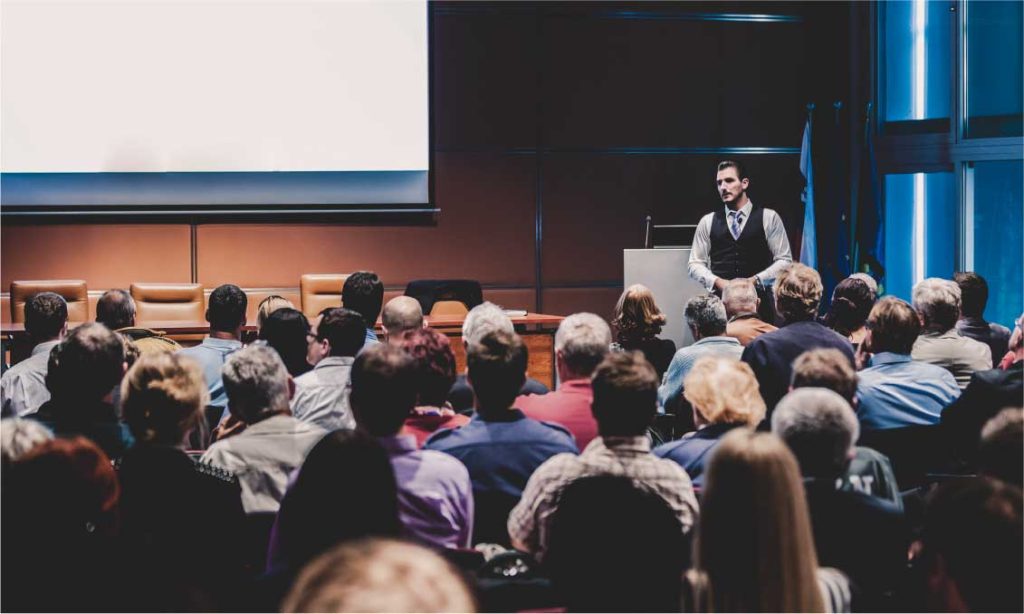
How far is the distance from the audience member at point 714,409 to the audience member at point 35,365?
206 cm

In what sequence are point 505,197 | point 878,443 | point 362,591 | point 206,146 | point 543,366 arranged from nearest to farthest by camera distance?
1. point 362,591
2. point 878,443
3. point 543,366
4. point 206,146
5. point 505,197

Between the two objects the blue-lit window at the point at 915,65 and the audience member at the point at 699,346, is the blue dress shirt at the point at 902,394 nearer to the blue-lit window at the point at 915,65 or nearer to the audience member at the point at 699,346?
the audience member at the point at 699,346

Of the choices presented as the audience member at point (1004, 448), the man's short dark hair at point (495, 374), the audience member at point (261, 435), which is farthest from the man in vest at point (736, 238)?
the audience member at point (1004, 448)

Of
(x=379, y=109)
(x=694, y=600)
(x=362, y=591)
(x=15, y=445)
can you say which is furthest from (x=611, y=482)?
(x=379, y=109)

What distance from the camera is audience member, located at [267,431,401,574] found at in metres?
1.90

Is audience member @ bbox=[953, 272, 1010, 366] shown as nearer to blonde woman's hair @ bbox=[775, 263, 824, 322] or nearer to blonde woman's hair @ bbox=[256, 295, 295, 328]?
blonde woman's hair @ bbox=[775, 263, 824, 322]

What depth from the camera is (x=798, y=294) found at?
3.84 m

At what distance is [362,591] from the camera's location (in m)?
0.79

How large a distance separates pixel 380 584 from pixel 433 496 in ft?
5.02

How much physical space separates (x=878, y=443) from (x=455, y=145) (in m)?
5.17

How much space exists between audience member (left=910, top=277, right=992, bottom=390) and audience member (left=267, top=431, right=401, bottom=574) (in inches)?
97.3

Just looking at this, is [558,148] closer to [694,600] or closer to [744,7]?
[744,7]

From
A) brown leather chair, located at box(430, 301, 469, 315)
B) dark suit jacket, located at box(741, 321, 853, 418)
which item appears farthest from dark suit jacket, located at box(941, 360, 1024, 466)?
brown leather chair, located at box(430, 301, 469, 315)

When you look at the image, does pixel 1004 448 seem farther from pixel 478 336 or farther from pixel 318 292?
pixel 318 292
